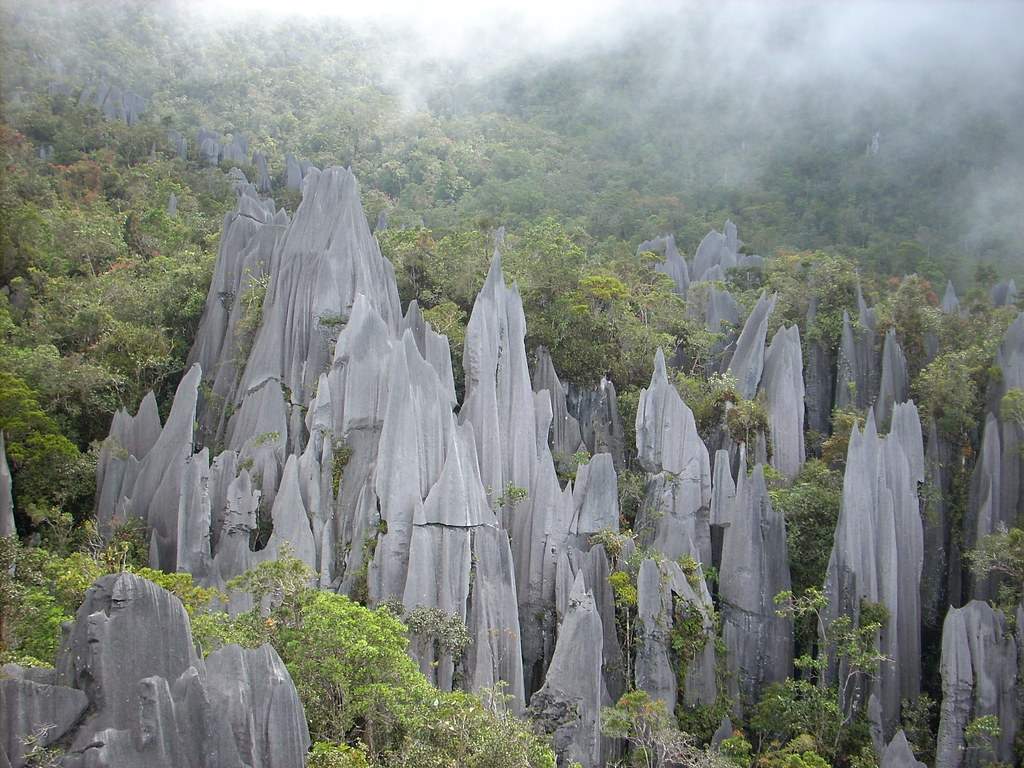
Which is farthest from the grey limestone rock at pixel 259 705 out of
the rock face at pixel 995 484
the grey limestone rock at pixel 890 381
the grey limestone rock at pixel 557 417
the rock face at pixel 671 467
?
the grey limestone rock at pixel 890 381

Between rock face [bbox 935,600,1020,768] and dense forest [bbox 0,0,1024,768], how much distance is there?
62mm

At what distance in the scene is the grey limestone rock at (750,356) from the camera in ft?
94.8

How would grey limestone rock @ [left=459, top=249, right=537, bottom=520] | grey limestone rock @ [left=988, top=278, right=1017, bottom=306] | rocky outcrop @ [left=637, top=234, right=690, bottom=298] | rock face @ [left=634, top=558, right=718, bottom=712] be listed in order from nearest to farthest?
rock face @ [left=634, top=558, right=718, bottom=712] → grey limestone rock @ [left=459, top=249, right=537, bottom=520] → grey limestone rock @ [left=988, top=278, right=1017, bottom=306] → rocky outcrop @ [left=637, top=234, right=690, bottom=298]

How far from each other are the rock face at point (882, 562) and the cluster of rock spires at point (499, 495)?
0.05 metres

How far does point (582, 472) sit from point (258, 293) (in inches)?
417

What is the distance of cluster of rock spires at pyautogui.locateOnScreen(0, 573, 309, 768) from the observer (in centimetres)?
1042

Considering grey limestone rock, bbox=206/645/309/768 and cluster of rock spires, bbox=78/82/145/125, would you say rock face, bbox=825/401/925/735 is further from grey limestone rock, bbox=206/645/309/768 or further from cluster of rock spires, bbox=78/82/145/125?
cluster of rock spires, bbox=78/82/145/125

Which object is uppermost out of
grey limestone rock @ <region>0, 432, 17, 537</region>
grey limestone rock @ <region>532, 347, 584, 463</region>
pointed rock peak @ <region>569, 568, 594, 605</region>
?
grey limestone rock @ <region>532, 347, 584, 463</region>

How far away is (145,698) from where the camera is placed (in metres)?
10.6

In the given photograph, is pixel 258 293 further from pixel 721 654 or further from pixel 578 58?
pixel 578 58

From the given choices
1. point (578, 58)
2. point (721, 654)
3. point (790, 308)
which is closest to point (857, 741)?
point (721, 654)

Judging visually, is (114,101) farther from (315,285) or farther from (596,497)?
(596,497)

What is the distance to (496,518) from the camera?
21.2 metres

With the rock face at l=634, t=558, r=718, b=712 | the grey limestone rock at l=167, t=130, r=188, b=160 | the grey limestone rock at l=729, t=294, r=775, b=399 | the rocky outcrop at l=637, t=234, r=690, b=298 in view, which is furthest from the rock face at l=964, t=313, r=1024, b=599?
the grey limestone rock at l=167, t=130, r=188, b=160
